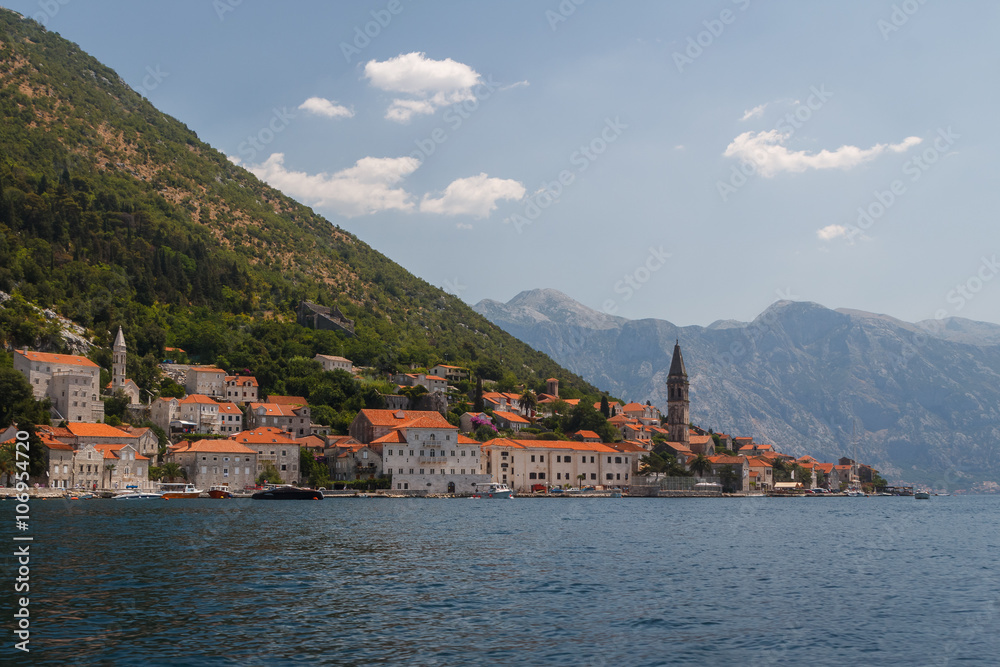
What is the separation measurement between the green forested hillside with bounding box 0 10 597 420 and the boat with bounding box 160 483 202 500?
82.5ft

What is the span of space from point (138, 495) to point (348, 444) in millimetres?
26740

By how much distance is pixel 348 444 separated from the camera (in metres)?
103

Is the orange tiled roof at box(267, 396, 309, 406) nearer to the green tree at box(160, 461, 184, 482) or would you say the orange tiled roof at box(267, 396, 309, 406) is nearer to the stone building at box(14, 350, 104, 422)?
the green tree at box(160, 461, 184, 482)

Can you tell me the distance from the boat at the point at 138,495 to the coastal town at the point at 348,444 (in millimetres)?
1010

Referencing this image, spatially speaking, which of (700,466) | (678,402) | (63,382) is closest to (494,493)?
(700,466)

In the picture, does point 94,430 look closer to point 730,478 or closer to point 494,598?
point 494,598

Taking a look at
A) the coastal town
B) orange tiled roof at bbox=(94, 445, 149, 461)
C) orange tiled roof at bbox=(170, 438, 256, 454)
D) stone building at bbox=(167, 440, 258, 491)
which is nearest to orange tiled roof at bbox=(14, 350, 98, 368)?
the coastal town

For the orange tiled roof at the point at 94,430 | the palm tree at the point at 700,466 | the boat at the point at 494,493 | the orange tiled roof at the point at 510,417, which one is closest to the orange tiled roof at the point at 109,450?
the orange tiled roof at the point at 94,430

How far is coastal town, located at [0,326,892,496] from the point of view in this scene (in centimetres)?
9012

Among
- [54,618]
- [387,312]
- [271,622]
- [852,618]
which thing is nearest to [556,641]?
[271,622]

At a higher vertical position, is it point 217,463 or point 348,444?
point 348,444

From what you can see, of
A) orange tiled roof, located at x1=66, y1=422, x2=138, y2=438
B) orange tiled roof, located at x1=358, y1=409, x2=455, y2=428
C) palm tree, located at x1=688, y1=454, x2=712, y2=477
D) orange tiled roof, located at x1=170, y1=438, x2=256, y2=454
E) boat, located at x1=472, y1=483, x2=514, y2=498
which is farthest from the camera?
palm tree, located at x1=688, y1=454, x2=712, y2=477

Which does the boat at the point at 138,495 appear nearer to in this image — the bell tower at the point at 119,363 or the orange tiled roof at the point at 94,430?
the orange tiled roof at the point at 94,430

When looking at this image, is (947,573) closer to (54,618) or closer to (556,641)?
(556,641)
